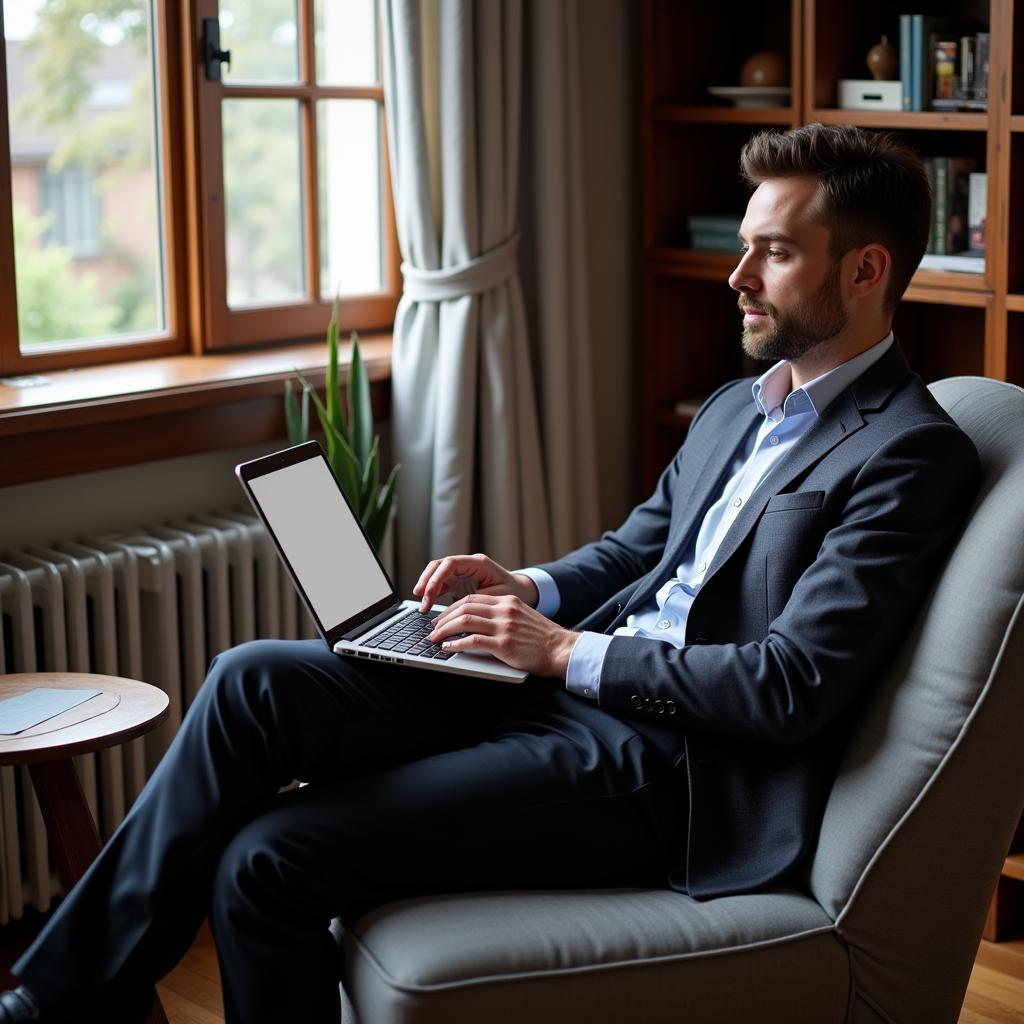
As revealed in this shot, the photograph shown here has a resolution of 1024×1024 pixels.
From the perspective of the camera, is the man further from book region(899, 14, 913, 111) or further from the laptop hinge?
book region(899, 14, 913, 111)

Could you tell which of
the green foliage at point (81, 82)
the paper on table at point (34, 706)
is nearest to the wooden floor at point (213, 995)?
the paper on table at point (34, 706)

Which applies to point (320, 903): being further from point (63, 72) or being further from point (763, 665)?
point (63, 72)

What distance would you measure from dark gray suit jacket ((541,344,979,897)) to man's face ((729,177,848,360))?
0.31ft

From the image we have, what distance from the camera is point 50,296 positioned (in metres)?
2.74

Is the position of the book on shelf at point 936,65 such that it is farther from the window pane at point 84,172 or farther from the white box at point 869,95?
the window pane at point 84,172

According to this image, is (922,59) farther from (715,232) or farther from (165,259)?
(165,259)

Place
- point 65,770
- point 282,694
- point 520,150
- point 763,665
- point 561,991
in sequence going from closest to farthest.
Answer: point 561,991, point 763,665, point 282,694, point 65,770, point 520,150

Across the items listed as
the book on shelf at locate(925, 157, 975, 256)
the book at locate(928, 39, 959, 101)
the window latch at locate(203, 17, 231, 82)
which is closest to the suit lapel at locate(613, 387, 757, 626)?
the book on shelf at locate(925, 157, 975, 256)

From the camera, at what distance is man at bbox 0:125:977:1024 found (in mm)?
1660

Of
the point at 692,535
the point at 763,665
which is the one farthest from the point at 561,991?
the point at 692,535

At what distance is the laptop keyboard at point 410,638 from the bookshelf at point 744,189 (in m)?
1.19

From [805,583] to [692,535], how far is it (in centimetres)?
34

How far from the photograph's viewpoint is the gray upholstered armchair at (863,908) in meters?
1.57

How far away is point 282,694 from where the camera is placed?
1793 mm
